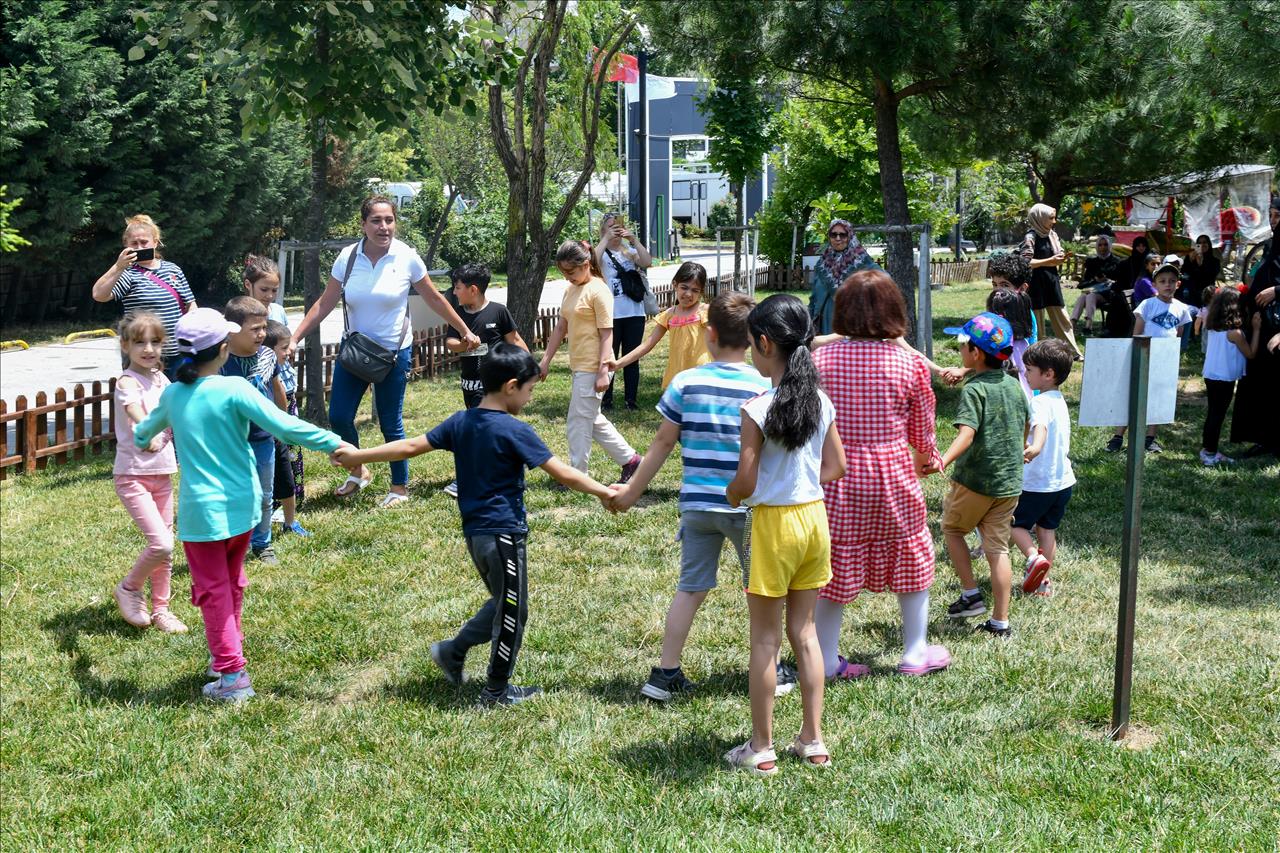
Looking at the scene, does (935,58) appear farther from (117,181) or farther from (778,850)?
(117,181)

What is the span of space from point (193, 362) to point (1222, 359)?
333 inches

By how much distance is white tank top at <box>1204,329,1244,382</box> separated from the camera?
10000 mm

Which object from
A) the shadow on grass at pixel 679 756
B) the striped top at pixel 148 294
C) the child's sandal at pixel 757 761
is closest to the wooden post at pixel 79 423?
the striped top at pixel 148 294

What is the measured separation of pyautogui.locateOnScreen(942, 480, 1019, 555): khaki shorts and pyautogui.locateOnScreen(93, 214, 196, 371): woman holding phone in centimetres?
531

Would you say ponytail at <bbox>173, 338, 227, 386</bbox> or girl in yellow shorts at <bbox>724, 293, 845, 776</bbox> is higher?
ponytail at <bbox>173, 338, 227, 386</bbox>

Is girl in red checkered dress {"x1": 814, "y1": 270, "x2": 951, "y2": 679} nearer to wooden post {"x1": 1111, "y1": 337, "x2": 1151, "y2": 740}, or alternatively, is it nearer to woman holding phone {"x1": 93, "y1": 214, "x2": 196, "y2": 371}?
wooden post {"x1": 1111, "y1": 337, "x2": 1151, "y2": 740}

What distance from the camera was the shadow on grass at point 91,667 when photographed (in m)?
5.22

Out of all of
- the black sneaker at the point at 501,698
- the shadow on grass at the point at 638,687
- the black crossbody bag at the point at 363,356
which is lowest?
the shadow on grass at the point at 638,687

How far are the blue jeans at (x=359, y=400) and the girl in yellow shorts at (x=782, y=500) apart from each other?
4479 mm

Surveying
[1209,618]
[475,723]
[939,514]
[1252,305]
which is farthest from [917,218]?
[475,723]

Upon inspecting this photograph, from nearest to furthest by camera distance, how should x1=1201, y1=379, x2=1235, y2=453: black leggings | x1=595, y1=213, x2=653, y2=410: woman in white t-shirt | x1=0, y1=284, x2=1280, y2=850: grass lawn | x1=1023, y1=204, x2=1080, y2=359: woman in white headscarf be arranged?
x1=0, y1=284, x2=1280, y2=850: grass lawn < x1=1201, y1=379, x2=1235, y2=453: black leggings < x1=1023, y1=204, x2=1080, y2=359: woman in white headscarf < x1=595, y1=213, x2=653, y2=410: woman in white t-shirt

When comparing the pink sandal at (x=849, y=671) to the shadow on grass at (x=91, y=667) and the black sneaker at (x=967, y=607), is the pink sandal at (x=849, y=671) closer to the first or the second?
the black sneaker at (x=967, y=607)

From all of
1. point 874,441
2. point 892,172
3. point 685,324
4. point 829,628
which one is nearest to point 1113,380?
point 874,441

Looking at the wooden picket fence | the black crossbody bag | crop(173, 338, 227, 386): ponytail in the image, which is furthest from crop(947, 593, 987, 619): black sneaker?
the wooden picket fence
